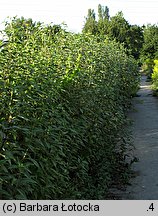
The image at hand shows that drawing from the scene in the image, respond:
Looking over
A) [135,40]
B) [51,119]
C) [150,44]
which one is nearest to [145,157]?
[51,119]

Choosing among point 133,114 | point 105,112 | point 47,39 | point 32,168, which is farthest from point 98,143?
point 133,114

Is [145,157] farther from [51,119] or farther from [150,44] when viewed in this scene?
[150,44]

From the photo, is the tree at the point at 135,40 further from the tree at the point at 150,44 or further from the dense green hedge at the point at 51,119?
the dense green hedge at the point at 51,119

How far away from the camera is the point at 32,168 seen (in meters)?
2.85

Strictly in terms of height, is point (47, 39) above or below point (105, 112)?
above

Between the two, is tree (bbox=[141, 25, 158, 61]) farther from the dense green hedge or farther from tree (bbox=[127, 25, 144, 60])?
the dense green hedge

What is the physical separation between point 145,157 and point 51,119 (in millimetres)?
3965

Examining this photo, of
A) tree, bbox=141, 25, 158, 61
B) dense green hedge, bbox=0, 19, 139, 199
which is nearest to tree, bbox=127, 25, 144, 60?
tree, bbox=141, 25, 158, 61

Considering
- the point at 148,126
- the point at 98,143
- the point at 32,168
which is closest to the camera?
the point at 32,168

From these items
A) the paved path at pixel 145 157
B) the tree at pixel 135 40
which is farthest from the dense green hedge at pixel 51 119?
the tree at pixel 135 40

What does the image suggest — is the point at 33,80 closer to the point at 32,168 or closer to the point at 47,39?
the point at 32,168

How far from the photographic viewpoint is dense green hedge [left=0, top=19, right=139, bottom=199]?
8.76ft

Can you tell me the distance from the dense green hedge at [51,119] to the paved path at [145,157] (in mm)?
409
